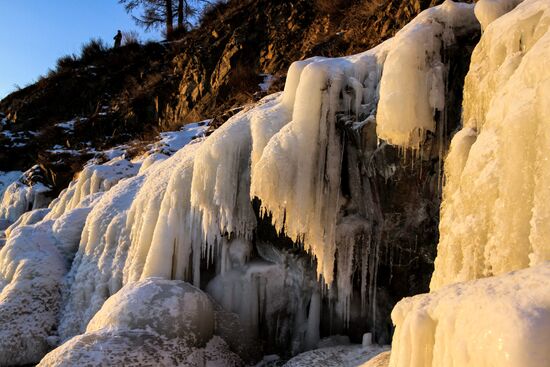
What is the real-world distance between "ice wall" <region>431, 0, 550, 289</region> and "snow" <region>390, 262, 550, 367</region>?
0.73 m

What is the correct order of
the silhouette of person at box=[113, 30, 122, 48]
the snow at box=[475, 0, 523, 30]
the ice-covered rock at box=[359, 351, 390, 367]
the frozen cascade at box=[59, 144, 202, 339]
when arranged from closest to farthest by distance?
the ice-covered rock at box=[359, 351, 390, 367]
the snow at box=[475, 0, 523, 30]
the frozen cascade at box=[59, 144, 202, 339]
the silhouette of person at box=[113, 30, 122, 48]

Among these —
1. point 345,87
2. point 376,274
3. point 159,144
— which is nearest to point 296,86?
point 345,87

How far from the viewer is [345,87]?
5879 millimetres

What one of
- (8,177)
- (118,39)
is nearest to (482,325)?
(8,177)

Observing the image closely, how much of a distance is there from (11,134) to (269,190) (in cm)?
1956

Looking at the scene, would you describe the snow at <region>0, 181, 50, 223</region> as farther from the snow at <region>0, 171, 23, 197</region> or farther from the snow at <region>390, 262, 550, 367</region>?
the snow at <region>390, 262, 550, 367</region>

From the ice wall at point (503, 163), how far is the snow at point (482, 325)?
0.73 meters

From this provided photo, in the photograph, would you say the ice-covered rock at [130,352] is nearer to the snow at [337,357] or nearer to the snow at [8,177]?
the snow at [337,357]

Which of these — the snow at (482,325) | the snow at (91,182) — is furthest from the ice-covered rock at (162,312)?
the snow at (91,182)

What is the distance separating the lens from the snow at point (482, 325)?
77.4 inches

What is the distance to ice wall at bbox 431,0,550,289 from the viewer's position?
3.07 meters

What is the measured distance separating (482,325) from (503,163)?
59.0 inches

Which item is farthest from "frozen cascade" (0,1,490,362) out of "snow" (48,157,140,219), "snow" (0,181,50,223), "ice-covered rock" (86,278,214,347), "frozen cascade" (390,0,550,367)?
"snow" (0,181,50,223)

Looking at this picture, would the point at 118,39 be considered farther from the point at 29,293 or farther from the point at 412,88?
the point at 412,88
